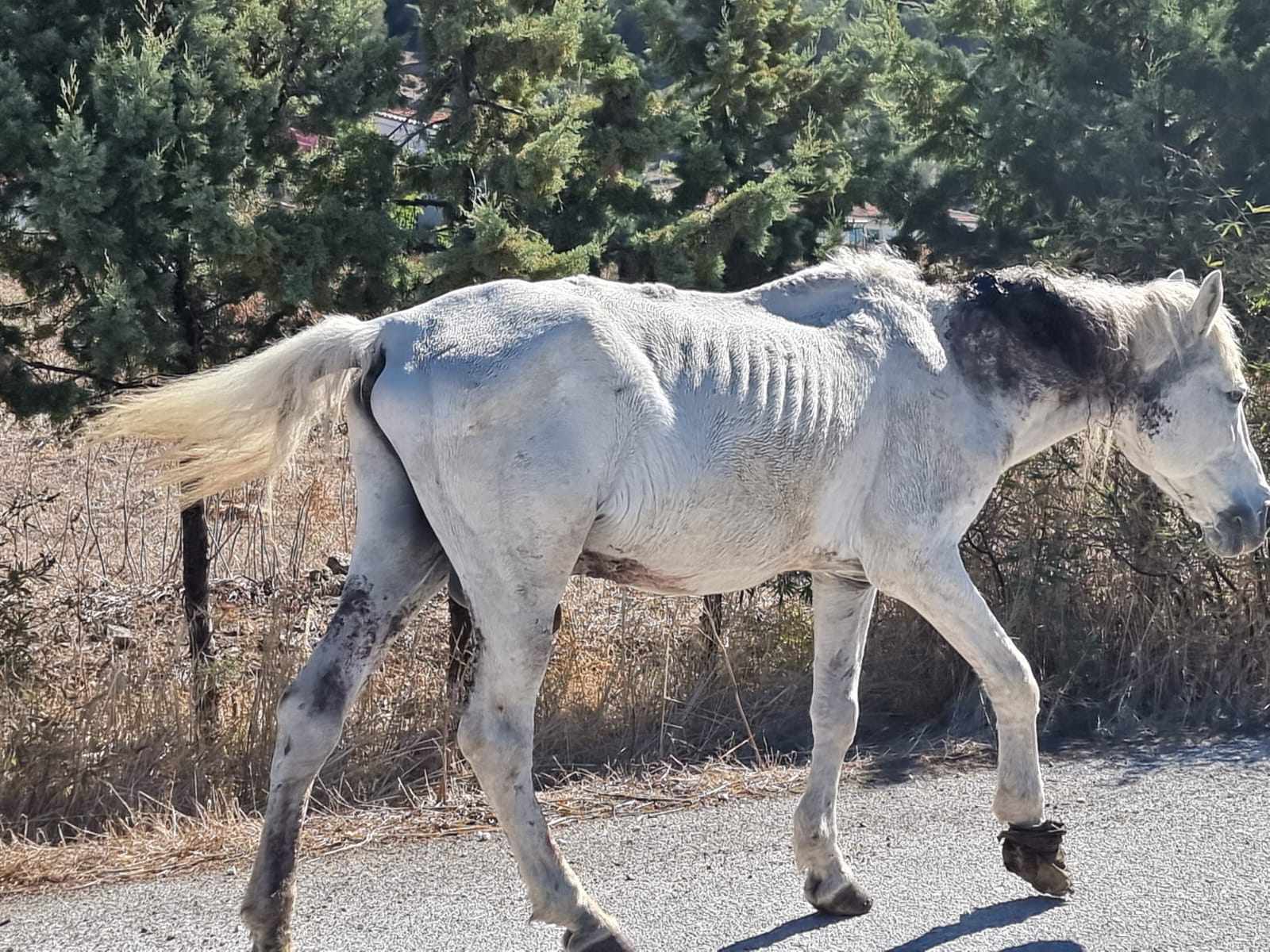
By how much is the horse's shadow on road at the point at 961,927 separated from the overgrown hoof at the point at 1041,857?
0.06 meters

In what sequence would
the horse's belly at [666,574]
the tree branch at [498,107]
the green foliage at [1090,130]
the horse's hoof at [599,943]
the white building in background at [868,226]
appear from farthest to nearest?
the white building in background at [868,226], the green foliage at [1090,130], the tree branch at [498,107], the horse's belly at [666,574], the horse's hoof at [599,943]

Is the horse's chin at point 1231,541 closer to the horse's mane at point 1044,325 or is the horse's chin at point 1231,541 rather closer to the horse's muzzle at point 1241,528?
the horse's muzzle at point 1241,528

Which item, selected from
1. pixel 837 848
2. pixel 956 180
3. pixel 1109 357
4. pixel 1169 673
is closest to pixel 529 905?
pixel 837 848

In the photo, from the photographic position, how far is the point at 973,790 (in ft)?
18.5

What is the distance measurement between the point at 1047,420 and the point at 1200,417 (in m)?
A: 0.57

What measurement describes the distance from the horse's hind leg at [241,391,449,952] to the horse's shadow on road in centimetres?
134

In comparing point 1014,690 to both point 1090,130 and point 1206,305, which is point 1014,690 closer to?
point 1206,305

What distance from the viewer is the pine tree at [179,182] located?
16.8 feet

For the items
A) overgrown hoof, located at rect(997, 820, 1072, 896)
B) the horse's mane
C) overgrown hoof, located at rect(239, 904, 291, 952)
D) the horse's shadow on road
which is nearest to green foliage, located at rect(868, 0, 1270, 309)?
the horse's mane

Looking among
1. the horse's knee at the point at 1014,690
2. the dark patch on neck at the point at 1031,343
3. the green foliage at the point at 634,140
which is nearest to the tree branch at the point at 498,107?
the green foliage at the point at 634,140

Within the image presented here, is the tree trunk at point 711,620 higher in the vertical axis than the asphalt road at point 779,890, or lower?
higher

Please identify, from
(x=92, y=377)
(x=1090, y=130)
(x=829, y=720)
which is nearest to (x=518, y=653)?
(x=829, y=720)

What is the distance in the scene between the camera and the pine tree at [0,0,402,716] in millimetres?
5105

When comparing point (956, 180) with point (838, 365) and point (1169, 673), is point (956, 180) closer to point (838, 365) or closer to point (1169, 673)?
point (1169, 673)
